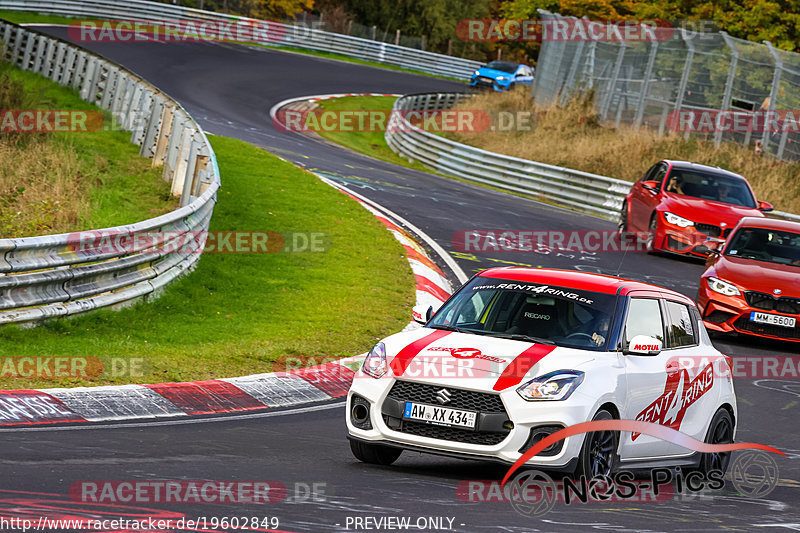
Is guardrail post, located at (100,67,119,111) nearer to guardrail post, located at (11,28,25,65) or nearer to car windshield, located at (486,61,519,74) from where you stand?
guardrail post, located at (11,28,25,65)

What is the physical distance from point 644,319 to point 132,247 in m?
6.08

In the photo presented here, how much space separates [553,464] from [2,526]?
3398 millimetres

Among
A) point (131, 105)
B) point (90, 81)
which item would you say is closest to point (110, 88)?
point (90, 81)

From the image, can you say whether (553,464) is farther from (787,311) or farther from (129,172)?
(129,172)

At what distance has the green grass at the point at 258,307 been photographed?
11.4m

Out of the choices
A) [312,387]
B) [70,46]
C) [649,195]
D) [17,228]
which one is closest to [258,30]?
[70,46]

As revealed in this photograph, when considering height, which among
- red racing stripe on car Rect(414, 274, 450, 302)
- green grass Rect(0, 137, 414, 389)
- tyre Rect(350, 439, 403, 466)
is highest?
tyre Rect(350, 439, 403, 466)

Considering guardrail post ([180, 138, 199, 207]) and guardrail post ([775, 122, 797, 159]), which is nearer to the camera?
guardrail post ([180, 138, 199, 207])

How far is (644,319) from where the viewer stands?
902 cm

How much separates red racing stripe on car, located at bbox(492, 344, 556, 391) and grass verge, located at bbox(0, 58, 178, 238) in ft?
26.6

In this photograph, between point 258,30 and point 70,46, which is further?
point 258,30

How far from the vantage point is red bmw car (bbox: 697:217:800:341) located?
15617mm

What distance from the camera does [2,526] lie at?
5793 millimetres

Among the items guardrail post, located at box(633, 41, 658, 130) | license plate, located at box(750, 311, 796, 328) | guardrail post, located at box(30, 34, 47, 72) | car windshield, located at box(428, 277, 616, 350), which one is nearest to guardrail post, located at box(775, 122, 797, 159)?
guardrail post, located at box(633, 41, 658, 130)
